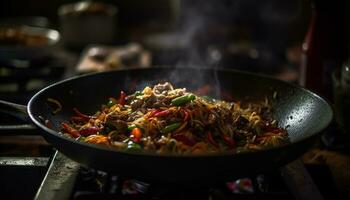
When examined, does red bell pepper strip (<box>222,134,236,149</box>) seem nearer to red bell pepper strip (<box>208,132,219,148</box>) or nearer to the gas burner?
red bell pepper strip (<box>208,132,219,148</box>)

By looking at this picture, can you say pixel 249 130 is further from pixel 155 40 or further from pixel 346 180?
pixel 155 40

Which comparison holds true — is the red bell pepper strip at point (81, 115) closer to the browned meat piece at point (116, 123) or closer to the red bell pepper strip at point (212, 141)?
the browned meat piece at point (116, 123)

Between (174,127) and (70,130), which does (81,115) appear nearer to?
(70,130)

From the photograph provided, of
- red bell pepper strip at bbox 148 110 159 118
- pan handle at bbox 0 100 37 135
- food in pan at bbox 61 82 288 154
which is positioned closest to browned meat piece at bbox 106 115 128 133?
food in pan at bbox 61 82 288 154

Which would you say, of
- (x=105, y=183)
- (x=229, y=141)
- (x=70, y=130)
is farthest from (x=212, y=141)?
(x=70, y=130)

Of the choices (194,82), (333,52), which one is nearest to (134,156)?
(194,82)
